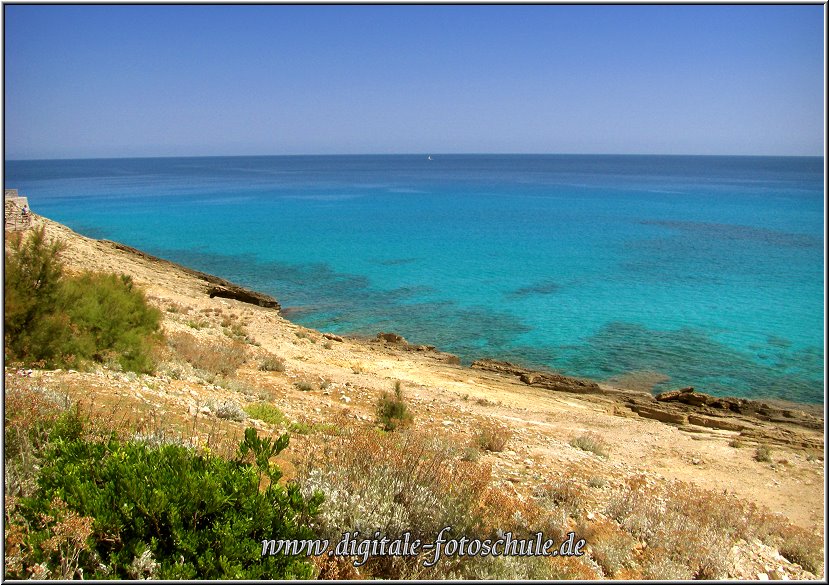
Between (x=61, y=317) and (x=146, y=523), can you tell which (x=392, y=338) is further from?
(x=146, y=523)

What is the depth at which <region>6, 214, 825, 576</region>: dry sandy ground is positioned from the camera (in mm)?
9320

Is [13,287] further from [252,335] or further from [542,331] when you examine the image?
[542,331]

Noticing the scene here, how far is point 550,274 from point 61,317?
106ft

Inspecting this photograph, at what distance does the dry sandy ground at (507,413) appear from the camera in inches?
367

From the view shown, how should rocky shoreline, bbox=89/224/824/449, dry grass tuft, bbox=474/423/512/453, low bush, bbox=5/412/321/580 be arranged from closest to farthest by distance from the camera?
low bush, bbox=5/412/321/580
dry grass tuft, bbox=474/423/512/453
rocky shoreline, bbox=89/224/824/449

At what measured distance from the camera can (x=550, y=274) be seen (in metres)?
37.2

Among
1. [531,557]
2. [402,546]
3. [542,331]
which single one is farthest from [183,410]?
[542,331]

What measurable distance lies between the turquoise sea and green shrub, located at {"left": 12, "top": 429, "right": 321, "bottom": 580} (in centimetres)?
1740

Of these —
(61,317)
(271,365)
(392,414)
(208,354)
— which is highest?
(61,317)

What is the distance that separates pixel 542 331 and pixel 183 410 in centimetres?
1900

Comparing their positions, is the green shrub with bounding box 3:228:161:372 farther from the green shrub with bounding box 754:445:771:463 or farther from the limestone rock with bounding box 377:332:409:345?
the green shrub with bounding box 754:445:771:463

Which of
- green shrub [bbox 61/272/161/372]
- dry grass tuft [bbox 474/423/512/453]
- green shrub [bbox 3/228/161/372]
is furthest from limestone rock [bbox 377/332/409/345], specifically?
green shrub [bbox 3/228/161/372]

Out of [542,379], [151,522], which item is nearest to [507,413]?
[542,379]

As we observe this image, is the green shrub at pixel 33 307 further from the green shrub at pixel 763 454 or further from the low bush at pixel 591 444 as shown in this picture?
the green shrub at pixel 763 454
